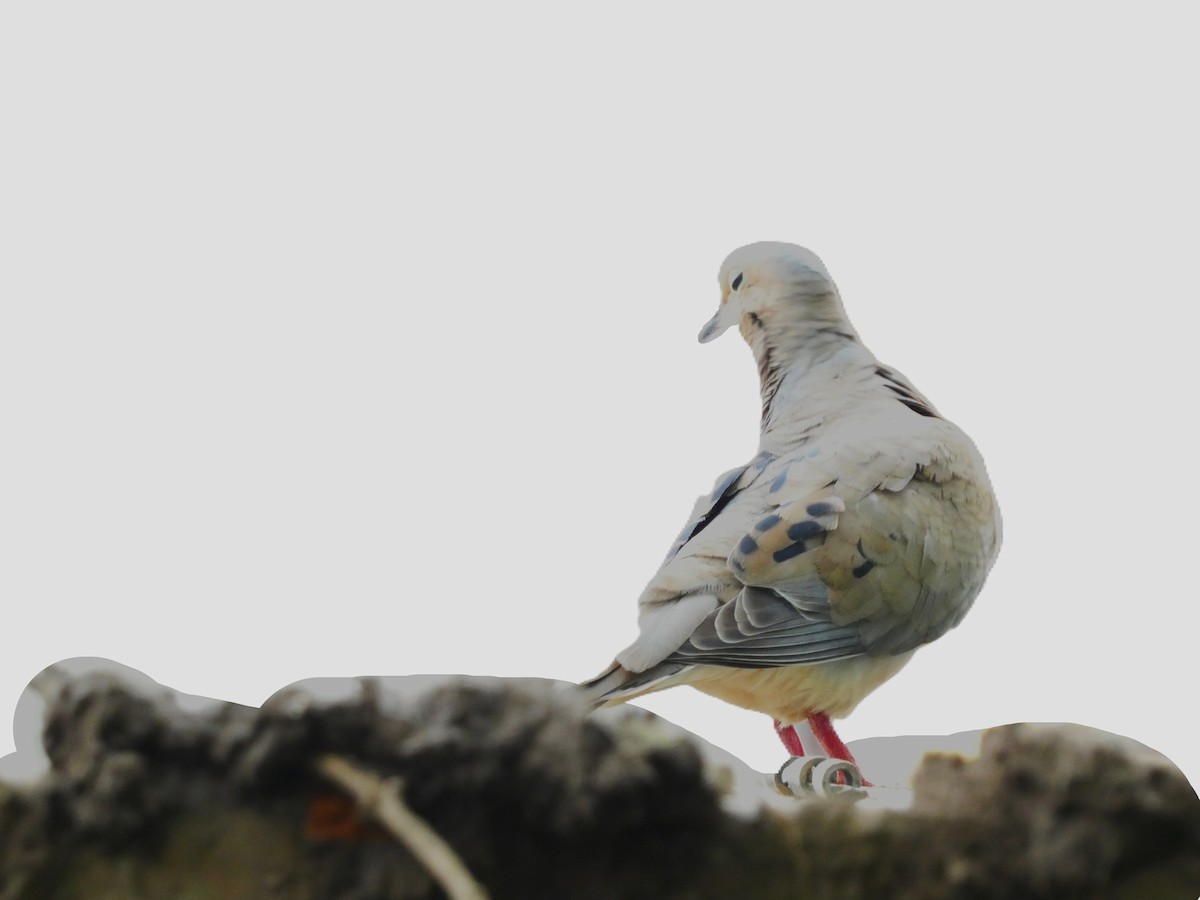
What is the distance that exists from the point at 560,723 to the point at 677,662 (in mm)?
467

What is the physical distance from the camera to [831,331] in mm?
2092

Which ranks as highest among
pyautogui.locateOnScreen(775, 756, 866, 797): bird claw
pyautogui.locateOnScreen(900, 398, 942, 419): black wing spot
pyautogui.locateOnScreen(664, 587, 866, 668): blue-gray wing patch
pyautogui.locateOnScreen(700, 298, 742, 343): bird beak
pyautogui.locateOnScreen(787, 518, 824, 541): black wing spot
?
pyautogui.locateOnScreen(700, 298, 742, 343): bird beak

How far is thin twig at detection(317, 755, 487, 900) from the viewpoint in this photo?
4.08ft

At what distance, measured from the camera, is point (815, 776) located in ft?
5.62

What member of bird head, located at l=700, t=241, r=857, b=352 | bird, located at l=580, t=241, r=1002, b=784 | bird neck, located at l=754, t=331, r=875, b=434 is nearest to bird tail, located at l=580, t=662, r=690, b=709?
bird, located at l=580, t=241, r=1002, b=784

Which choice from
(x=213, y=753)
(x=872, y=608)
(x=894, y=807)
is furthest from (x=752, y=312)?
(x=213, y=753)

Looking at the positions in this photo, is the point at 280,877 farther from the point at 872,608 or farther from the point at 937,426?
the point at 937,426

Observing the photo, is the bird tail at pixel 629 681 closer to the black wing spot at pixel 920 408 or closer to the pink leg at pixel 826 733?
the pink leg at pixel 826 733

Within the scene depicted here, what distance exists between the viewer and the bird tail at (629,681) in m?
1.72

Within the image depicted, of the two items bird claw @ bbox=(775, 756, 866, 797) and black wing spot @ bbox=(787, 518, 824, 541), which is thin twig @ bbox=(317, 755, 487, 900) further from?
black wing spot @ bbox=(787, 518, 824, 541)

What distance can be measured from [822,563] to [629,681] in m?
0.29

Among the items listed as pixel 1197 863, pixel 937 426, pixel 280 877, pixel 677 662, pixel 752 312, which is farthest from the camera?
pixel 752 312

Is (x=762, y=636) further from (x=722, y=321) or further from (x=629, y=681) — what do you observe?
(x=722, y=321)

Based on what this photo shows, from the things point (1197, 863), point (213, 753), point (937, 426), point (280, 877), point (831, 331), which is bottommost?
point (1197, 863)
